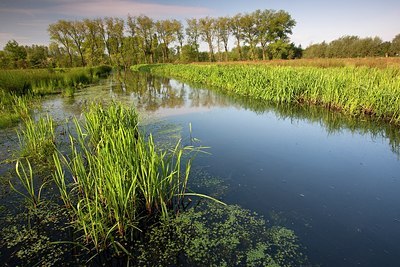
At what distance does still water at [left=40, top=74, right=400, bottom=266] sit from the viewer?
2715 mm

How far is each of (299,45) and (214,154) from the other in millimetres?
57791

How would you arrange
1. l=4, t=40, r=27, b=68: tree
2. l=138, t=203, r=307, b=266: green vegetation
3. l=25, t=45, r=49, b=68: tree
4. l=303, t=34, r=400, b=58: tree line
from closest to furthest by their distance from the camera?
l=138, t=203, r=307, b=266: green vegetation
l=25, t=45, r=49, b=68: tree
l=303, t=34, r=400, b=58: tree line
l=4, t=40, r=27, b=68: tree

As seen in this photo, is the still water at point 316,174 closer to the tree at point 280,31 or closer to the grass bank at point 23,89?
the grass bank at point 23,89

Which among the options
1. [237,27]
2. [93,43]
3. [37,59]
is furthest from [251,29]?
[37,59]

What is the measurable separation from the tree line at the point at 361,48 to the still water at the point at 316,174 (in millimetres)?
42953

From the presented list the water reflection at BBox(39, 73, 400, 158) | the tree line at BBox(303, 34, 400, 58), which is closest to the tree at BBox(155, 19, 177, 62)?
the tree line at BBox(303, 34, 400, 58)

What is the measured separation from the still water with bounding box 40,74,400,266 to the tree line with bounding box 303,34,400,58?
42953 millimetres

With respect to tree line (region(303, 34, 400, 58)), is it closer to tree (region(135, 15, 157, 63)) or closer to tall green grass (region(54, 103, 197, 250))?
tree (region(135, 15, 157, 63))

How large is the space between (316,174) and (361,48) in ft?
162

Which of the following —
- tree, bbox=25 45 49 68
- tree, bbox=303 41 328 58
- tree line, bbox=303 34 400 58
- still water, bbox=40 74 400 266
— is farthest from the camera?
tree, bbox=303 41 328 58

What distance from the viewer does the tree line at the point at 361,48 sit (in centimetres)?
4106

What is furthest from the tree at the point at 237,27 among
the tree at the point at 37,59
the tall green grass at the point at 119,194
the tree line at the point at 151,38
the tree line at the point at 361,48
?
the tall green grass at the point at 119,194

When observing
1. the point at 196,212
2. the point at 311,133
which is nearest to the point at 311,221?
the point at 196,212

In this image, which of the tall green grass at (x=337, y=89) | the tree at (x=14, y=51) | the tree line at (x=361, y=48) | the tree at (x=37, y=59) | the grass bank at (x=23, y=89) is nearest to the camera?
the tall green grass at (x=337, y=89)
